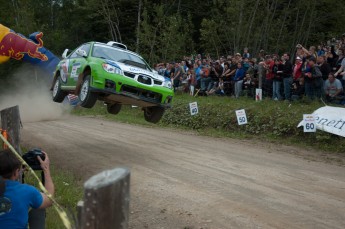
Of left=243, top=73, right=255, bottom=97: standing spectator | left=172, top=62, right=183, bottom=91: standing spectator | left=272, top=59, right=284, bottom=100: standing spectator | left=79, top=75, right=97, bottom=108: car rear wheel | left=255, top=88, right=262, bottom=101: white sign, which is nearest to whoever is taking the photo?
left=79, top=75, right=97, bottom=108: car rear wheel

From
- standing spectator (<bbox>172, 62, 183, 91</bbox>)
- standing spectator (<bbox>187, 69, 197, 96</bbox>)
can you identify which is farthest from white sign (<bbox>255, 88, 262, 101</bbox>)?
standing spectator (<bbox>172, 62, 183, 91</bbox>)

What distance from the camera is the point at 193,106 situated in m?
17.5

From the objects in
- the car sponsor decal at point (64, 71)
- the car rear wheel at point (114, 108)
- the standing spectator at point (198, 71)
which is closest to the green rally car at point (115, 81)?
the car sponsor decal at point (64, 71)

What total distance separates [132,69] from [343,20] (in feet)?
78.4

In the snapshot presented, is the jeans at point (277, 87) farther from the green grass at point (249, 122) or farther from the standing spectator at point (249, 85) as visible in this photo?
the standing spectator at point (249, 85)

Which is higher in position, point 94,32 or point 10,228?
point 94,32

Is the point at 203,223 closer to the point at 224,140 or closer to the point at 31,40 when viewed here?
the point at 224,140

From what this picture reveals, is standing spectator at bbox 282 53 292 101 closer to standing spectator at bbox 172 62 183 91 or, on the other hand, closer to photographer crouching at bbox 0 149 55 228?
standing spectator at bbox 172 62 183 91

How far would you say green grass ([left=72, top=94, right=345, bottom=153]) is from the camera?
12.7m

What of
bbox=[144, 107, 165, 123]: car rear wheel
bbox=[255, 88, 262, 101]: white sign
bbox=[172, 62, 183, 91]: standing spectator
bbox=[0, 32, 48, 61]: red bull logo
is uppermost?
bbox=[0, 32, 48, 61]: red bull logo

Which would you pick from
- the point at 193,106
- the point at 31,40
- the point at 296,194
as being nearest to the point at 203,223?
the point at 296,194

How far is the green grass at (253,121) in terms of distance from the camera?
12.7 meters

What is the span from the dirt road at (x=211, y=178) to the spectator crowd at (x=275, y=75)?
2918 mm

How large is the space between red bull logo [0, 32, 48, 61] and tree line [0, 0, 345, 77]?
13.9 m
